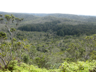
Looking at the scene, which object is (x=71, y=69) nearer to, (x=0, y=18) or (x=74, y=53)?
(x=0, y=18)

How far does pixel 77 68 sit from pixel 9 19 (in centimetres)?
1015

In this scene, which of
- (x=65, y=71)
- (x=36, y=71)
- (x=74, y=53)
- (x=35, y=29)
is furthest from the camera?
(x=35, y=29)

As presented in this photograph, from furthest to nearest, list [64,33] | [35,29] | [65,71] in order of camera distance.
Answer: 1. [35,29]
2. [64,33]
3. [65,71]

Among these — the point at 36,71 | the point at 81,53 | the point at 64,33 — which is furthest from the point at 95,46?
the point at 64,33

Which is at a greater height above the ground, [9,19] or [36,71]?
[9,19]

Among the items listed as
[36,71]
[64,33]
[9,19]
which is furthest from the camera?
[64,33]

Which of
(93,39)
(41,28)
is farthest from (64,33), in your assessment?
(93,39)

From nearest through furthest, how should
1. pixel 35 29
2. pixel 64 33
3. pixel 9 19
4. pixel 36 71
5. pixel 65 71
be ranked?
pixel 65 71
pixel 36 71
pixel 9 19
pixel 64 33
pixel 35 29

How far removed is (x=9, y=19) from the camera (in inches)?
386

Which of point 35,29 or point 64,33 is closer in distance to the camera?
point 64,33

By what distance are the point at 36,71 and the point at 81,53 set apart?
19219 millimetres

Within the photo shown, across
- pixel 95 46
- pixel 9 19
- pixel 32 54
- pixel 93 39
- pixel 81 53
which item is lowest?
pixel 32 54

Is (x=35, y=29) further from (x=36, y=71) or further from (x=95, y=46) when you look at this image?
(x=36, y=71)

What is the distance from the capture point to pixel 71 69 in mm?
4438
